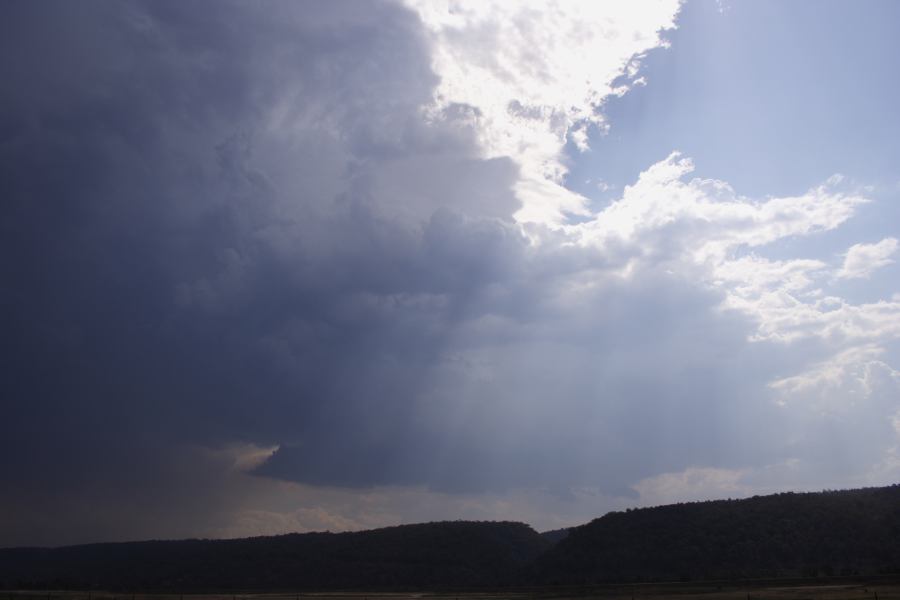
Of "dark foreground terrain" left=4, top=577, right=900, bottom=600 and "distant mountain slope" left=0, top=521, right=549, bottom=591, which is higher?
"distant mountain slope" left=0, top=521, right=549, bottom=591

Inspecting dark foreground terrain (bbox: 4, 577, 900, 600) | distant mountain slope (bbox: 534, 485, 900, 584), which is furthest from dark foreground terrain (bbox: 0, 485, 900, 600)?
dark foreground terrain (bbox: 4, 577, 900, 600)

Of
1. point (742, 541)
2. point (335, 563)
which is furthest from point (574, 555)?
point (335, 563)

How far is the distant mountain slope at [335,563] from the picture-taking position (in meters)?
126

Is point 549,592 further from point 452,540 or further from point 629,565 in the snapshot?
point 452,540

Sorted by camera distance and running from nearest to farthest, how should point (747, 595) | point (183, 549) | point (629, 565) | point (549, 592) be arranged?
point (747, 595)
point (549, 592)
point (629, 565)
point (183, 549)

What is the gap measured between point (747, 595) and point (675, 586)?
58.0ft

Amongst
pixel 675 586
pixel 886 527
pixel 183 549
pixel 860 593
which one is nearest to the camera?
pixel 860 593

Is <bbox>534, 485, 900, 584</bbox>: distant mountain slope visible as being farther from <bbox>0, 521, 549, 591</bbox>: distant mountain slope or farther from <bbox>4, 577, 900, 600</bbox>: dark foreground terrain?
<bbox>0, 521, 549, 591</bbox>: distant mountain slope

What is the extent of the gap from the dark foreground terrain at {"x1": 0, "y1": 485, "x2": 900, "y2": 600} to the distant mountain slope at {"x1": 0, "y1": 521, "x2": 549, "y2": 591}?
0.38 m

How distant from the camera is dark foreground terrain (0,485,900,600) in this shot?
285ft

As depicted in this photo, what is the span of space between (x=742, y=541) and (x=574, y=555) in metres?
27.2

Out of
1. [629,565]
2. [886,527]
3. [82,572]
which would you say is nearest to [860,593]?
[886,527]

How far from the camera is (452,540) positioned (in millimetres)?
143000

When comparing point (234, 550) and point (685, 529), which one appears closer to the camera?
point (685, 529)
